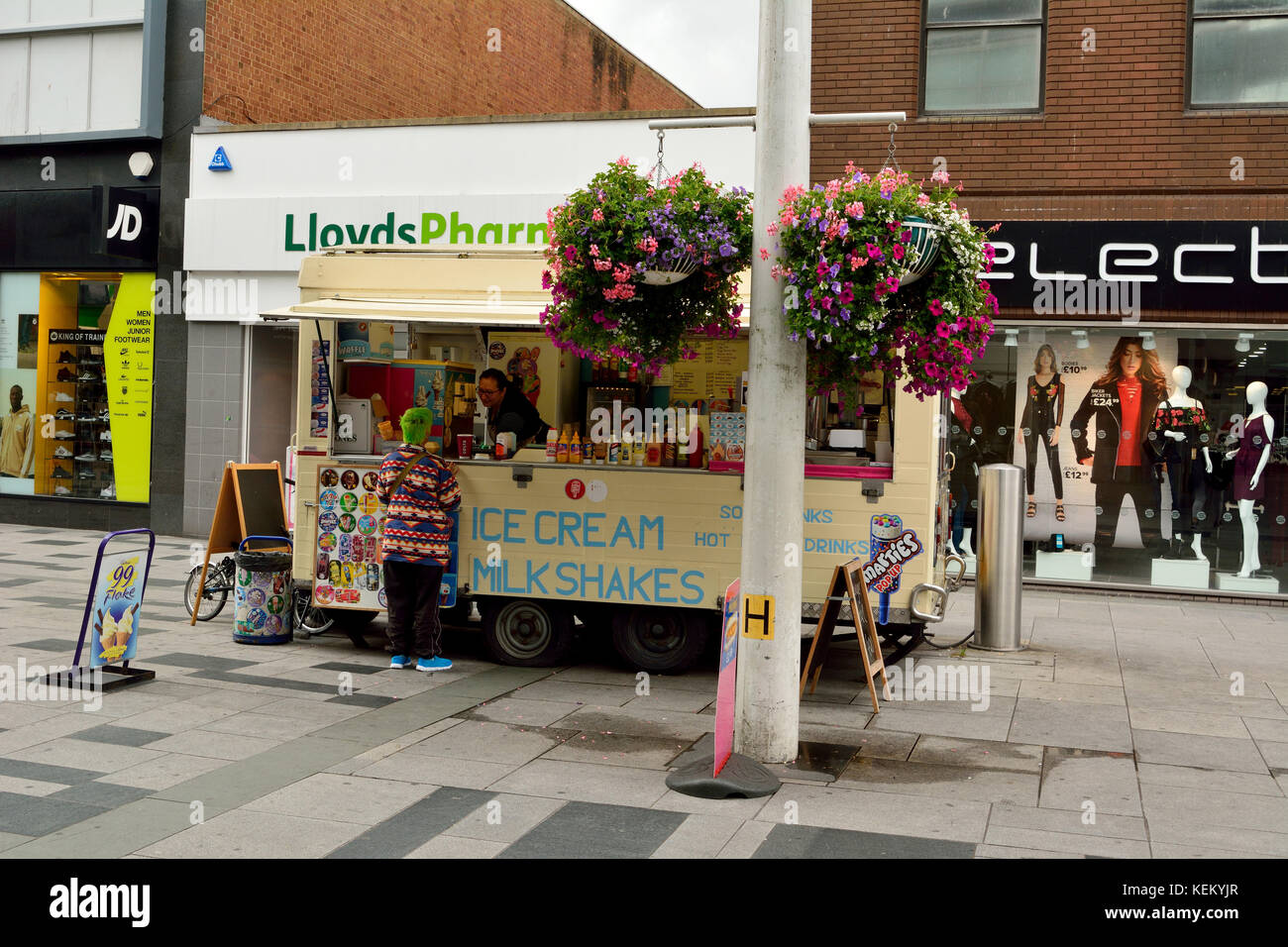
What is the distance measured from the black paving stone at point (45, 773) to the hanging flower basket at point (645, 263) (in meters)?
3.68

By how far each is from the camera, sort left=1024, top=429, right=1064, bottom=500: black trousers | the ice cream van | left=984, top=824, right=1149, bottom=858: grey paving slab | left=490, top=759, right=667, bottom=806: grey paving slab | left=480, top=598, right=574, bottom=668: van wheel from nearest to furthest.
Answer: left=984, top=824, right=1149, bottom=858: grey paving slab < left=490, top=759, right=667, bottom=806: grey paving slab < the ice cream van < left=480, top=598, right=574, bottom=668: van wheel < left=1024, top=429, right=1064, bottom=500: black trousers

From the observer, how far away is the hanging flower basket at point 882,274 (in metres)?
6.64

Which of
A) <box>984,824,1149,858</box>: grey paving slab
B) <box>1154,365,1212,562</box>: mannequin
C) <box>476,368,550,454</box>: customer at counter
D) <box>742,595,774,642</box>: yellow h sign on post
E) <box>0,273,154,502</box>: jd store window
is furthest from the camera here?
Answer: <box>0,273,154,502</box>: jd store window

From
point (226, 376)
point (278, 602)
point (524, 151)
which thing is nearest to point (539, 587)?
point (278, 602)

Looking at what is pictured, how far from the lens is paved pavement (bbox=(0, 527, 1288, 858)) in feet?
18.8

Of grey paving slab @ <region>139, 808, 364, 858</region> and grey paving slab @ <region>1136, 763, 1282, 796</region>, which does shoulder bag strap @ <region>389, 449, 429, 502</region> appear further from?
grey paving slab @ <region>1136, 763, 1282, 796</region>

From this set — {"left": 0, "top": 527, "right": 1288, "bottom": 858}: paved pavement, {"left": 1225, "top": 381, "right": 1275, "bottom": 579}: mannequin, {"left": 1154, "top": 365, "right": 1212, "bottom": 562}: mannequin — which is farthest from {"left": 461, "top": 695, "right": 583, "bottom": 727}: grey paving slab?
{"left": 1225, "top": 381, "right": 1275, "bottom": 579}: mannequin

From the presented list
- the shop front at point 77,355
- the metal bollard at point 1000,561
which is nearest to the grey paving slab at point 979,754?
the metal bollard at point 1000,561

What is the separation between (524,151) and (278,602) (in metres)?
7.58

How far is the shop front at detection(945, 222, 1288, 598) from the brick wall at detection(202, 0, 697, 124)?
8.74 meters
